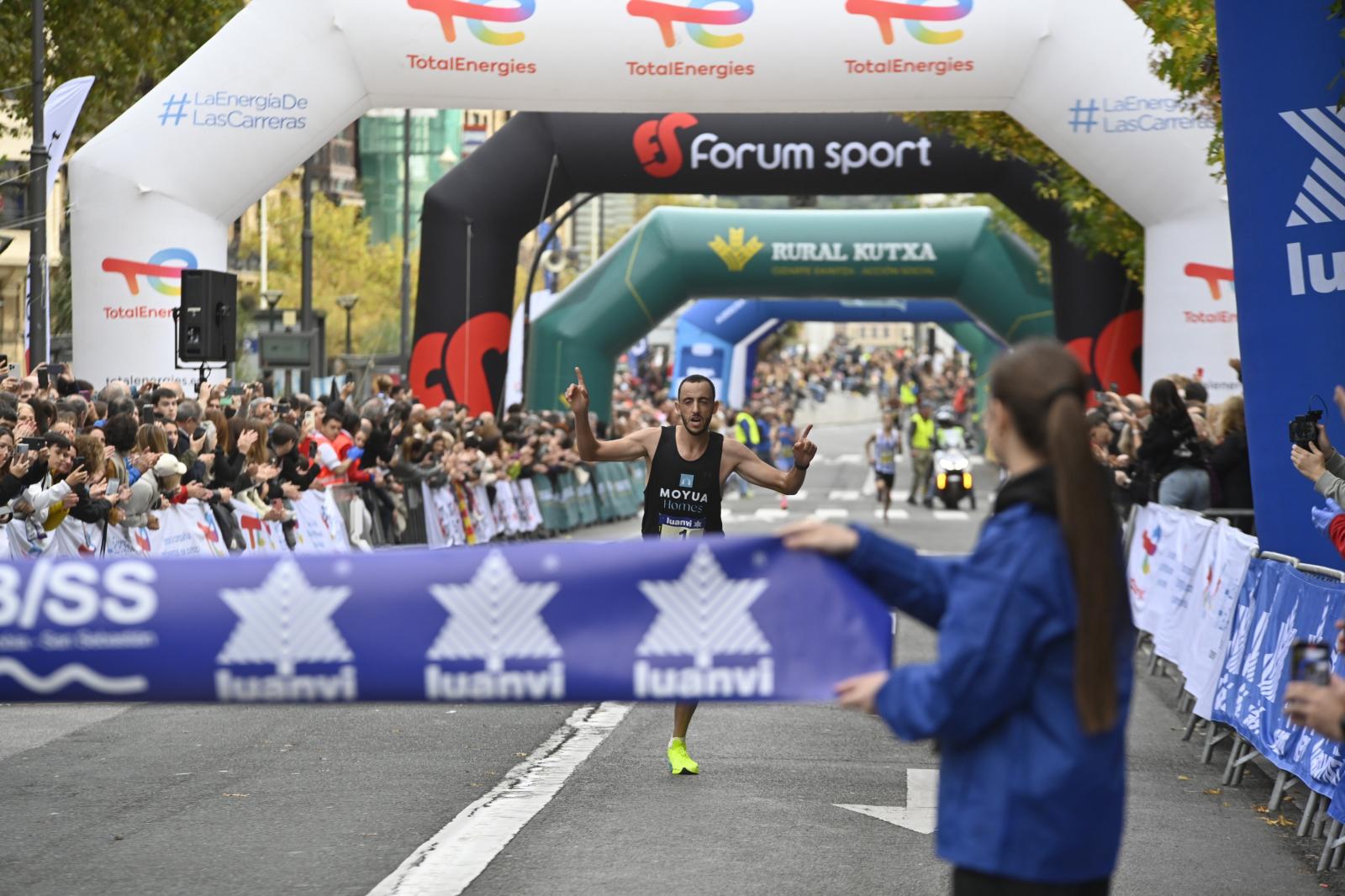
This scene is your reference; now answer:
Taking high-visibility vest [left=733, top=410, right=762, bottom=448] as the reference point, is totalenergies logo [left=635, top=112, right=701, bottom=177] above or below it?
above

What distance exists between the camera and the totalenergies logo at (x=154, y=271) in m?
19.2

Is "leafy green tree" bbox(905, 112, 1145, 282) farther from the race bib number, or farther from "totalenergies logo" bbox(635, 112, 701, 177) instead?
the race bib number

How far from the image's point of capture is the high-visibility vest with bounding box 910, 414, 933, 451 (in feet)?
117

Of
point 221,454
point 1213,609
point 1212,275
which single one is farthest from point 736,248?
point 1213,609

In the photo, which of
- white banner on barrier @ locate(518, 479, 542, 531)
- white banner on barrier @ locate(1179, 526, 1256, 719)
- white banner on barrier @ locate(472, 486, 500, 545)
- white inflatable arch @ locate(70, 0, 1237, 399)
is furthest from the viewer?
white banner on barrier @ locate(518, 479, 542, 531)

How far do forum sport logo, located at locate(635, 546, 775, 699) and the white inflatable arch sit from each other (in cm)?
1490

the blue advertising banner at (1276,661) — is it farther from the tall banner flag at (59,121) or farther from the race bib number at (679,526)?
the tall banner flag at (59,121)

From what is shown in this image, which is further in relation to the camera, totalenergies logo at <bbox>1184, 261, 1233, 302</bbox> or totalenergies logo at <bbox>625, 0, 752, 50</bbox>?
totalenergies logo at <bbox>1184, 261, 1233, 302</bbox>

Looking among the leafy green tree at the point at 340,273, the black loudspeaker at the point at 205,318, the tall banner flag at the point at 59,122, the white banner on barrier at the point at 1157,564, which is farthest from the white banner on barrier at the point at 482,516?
the leafy green tree at the point at 340,273

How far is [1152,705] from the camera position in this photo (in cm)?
1216

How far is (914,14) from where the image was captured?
18.9m

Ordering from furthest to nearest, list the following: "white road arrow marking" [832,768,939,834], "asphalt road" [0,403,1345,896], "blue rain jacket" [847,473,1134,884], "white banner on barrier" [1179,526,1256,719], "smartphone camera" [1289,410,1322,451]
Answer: "white banner on barrier" [1179,526,1256,719]
"smartphone camera" [1289,410,1322,451]
"white road arrow marking" [832,768,939,834]
"asphalt road" [0,403,1345,896]
"blue rain jacket" [847,473,1134,884]

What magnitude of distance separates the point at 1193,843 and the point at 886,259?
79.7ft

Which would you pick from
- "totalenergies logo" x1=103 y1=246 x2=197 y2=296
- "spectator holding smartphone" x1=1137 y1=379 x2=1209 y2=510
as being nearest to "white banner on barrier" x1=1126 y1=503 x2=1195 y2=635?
"spectator holding smartphone" x1=1137 y1=379 x2=1209 y2=510
